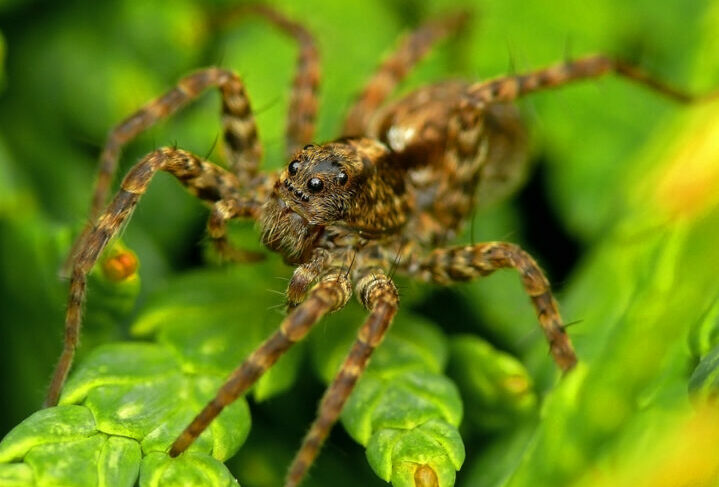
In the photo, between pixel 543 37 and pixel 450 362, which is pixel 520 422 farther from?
pixel 543 37

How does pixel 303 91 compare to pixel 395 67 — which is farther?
pixel 395 67

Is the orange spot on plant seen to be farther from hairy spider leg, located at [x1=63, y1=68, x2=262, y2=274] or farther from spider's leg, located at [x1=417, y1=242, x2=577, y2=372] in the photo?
spider's leg, located at [x1=417, y1=242, x2=577, y2=372]

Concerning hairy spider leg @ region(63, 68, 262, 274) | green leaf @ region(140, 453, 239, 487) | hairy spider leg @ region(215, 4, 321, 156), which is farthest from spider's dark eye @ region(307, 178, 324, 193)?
green leaf @ region(140, 453, 239, 487)

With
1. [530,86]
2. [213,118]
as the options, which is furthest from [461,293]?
[213,118]

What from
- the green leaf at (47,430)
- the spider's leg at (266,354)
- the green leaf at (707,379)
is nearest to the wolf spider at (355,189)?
the spider's leg at (266,354)

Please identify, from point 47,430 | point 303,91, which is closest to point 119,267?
point 47,430

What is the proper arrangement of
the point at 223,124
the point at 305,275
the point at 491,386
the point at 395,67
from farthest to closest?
the point at 395,67
the point at 223,124
the point at 305,275
the point at 491,386

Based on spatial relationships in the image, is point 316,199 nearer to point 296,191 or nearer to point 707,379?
point 296,191
